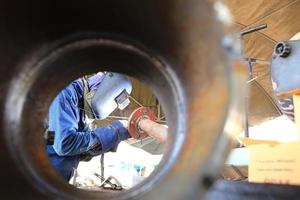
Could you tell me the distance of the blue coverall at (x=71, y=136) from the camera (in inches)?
77.5

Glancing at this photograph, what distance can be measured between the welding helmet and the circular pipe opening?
4.32 ft

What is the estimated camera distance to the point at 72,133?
6.46 ft

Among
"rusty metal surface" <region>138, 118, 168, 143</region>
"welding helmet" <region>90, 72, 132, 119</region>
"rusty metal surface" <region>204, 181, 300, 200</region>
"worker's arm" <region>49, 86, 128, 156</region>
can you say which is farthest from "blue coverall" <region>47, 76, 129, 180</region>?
"rusty metal surface" <region>204, 181, 300, 200</region>

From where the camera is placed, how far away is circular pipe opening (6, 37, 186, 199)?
26.3 inches

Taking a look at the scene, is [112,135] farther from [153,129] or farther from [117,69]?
[117,69]

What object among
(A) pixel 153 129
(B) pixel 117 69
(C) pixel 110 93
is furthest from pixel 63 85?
(C) pixel 110 93

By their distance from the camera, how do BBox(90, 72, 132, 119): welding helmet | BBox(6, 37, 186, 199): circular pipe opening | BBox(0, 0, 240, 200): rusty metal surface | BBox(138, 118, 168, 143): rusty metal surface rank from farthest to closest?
BBox(90, 72, 132, 119): welding helmet → BBox(138, 118, 168, 143): rusty metal surface → BBox(6, 37, 186, 199): circular pipe opening → BBox(0, 0, 240, 200): rusty metal surface

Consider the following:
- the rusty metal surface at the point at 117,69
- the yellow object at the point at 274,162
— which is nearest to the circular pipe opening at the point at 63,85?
the rusty metal surface at the point at 117,69

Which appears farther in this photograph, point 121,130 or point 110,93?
point 110,93

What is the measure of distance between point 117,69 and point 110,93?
1367 millimetres

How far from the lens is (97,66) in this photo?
0.83 m

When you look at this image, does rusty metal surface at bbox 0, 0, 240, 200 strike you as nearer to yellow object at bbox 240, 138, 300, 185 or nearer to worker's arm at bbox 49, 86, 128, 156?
yellow object at bbox 240, 138, 300, 185

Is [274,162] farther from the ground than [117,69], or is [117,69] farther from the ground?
[117,69]

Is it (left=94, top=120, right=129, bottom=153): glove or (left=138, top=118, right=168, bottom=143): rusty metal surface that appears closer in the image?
(left=138, top=118, right=168, bottom=143): rusty metal surface
